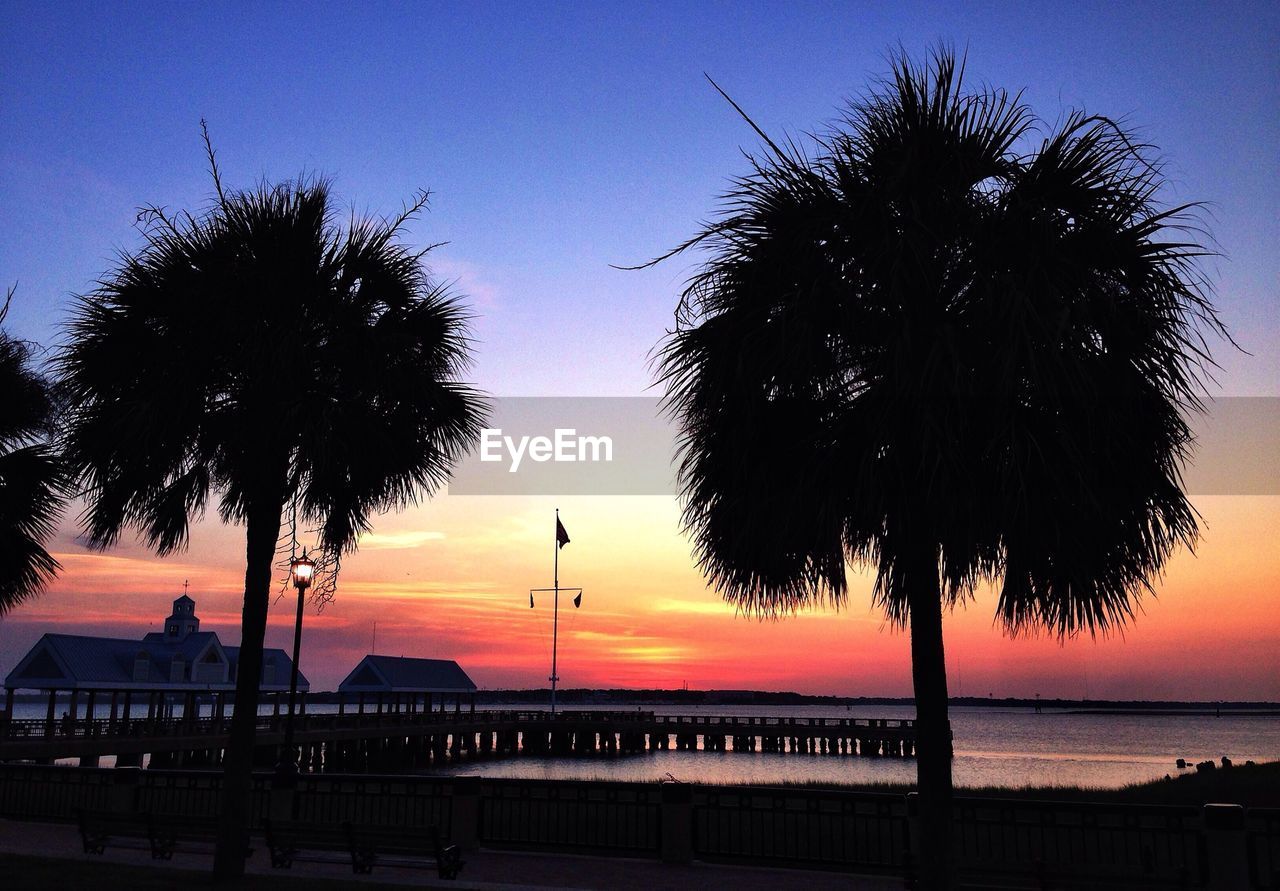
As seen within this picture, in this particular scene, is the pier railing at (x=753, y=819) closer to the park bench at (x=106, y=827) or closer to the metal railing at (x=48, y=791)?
the metal railing at (x=48, y=791)

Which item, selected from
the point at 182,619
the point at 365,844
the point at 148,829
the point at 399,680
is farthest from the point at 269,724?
the point at 365,844

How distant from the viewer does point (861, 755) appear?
91312mm

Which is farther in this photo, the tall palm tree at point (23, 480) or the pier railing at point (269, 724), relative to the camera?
the pier railing at point (269, 724)

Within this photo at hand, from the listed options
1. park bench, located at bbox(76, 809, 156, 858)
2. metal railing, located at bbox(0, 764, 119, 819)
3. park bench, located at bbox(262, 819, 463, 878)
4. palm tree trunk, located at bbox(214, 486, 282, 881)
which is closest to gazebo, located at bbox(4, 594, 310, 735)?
metal railing, located at bbox(0, 764, 119, 819)

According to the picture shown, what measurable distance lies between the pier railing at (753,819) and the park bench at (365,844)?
1.69 feet

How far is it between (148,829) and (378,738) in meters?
55.8

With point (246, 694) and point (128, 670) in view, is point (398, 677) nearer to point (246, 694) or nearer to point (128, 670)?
point (128, 670)

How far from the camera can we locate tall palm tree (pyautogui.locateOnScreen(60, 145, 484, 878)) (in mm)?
11914

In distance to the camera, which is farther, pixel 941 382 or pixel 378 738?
pixel 378 738

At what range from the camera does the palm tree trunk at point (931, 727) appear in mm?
8883

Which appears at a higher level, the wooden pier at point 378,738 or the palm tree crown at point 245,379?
the palm tree crown at point 245,379

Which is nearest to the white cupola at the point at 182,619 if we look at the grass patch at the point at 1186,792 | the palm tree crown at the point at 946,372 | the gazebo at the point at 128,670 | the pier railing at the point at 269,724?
the gazebo at the point at 128,670

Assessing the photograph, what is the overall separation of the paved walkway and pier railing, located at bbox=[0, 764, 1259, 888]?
1.28 ft

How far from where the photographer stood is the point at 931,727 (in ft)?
29.9
